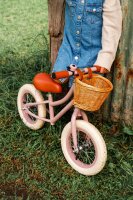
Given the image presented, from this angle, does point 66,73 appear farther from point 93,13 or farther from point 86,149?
point 86,149

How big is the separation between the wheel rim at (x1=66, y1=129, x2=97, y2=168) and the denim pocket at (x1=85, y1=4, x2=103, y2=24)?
1.04 m

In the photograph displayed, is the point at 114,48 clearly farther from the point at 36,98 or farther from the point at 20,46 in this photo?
the point at 20,46

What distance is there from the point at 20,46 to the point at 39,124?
2.59m

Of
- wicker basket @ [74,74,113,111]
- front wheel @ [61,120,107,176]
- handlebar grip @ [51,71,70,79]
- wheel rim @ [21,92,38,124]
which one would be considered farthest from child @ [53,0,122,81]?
wheel rim @ [21,92,38,124]

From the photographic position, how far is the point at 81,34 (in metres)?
3.73

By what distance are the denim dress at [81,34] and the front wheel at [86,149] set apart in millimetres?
607

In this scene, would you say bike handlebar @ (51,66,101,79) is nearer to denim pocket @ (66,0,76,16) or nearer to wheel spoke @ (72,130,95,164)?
denim pocket @ (66,0,76,16)

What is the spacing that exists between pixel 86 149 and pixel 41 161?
47cm

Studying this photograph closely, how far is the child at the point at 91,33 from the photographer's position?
3.53m

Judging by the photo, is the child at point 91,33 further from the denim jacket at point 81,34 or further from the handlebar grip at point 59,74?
the handlebar grip at point 59,74

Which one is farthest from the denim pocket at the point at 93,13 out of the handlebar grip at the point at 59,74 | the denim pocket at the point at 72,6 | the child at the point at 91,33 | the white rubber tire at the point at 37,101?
the white rubber tire at the point at 37,101

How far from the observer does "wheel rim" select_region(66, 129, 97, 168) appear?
3938 mm

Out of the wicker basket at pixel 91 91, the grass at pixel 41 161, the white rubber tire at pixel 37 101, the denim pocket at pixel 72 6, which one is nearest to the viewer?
the wicker basket at pixel 91 91

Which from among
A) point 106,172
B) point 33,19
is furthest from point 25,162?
point 33,19
